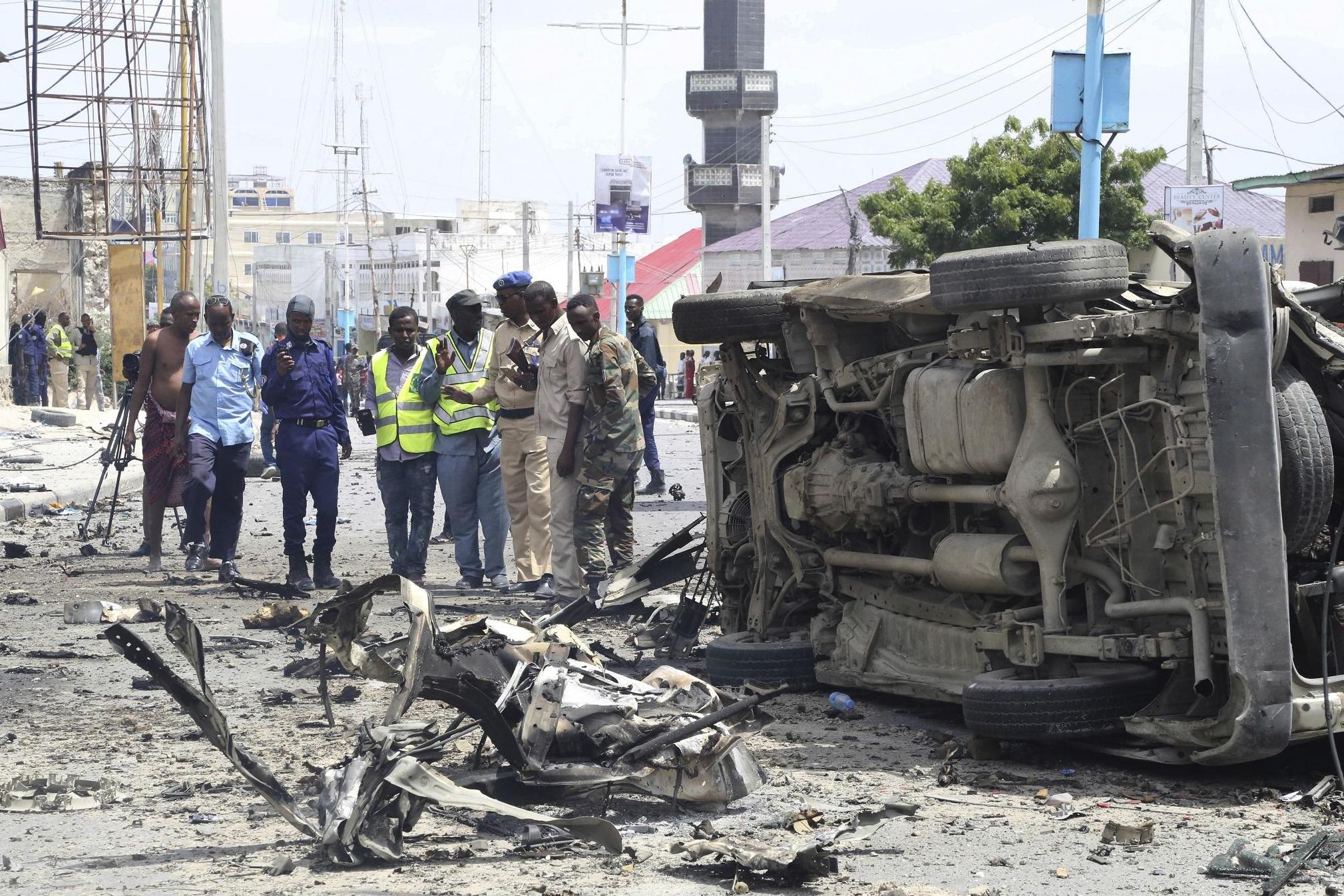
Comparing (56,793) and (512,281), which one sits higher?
(512,281)

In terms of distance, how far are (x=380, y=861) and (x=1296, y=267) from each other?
32.1 m

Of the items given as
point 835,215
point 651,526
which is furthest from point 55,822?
point 835,215

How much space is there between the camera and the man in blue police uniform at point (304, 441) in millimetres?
10336

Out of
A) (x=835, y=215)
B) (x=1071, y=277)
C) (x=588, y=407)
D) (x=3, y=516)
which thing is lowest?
(x=3, y=516)

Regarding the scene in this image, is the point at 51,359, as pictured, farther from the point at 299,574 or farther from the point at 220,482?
the point at 299,574

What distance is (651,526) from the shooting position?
520 inches

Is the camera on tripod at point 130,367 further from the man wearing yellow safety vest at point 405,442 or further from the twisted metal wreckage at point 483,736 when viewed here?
the twisted metal wreckage at point 483,736

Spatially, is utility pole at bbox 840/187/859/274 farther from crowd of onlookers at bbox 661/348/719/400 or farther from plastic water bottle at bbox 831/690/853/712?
plastic water bottle at bbox 831/690/853/712

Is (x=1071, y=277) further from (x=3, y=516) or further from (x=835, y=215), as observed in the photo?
(x=835, y=215)

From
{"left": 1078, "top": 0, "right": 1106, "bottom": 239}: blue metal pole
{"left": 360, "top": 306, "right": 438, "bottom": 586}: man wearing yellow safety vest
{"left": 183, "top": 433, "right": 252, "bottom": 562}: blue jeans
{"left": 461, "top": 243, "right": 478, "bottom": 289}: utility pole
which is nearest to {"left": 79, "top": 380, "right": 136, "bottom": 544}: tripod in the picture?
{"left": 183, "top": 433, "right": 252, "bottom": 562}: blue jeans

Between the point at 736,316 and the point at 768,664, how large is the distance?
1707 mm

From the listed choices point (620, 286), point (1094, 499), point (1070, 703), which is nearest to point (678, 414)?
point (620, 286)

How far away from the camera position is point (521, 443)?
10.2 metres

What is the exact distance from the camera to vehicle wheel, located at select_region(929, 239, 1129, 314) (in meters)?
5.56
